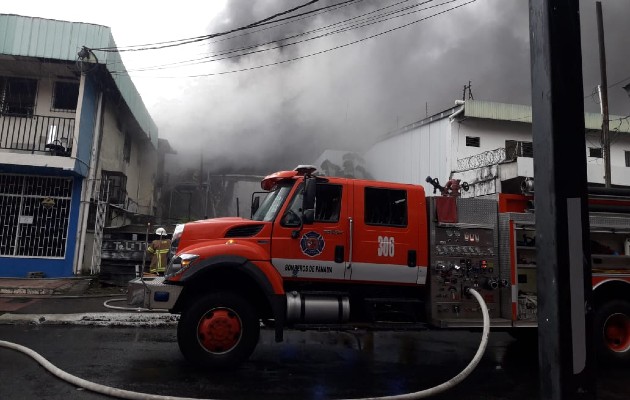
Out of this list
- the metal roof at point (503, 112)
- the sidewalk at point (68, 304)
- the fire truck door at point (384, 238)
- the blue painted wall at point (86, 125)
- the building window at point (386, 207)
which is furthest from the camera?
the metal roof at point (503, 112)

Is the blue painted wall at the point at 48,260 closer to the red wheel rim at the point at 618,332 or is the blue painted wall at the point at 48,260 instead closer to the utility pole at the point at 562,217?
the red wheel rim at the point at 618,332

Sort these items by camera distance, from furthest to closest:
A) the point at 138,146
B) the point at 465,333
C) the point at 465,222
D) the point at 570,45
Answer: the point at 138,146 → the point at 465,333 → the point at 465,222 → the point at 570,45

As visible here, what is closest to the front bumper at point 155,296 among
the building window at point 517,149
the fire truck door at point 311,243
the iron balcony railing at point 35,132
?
the fire truck door at point 311,243

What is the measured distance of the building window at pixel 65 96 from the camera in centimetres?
1248

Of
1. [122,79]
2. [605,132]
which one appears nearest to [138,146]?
[122,79]

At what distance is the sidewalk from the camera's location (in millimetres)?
7199

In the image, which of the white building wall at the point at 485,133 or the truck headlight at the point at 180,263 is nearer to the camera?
the truck headlight at the point at 180,263

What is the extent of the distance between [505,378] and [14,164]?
453 inches

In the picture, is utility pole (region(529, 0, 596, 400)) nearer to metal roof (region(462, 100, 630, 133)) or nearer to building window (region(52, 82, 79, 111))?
building window (region(52, 82, 79, 111))

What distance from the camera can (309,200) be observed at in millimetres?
5070

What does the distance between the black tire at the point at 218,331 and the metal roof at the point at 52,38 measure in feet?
30.8

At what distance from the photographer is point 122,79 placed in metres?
12.9

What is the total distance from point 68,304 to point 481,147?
16746mm

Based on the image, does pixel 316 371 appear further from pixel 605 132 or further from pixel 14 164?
pixel 605 132
